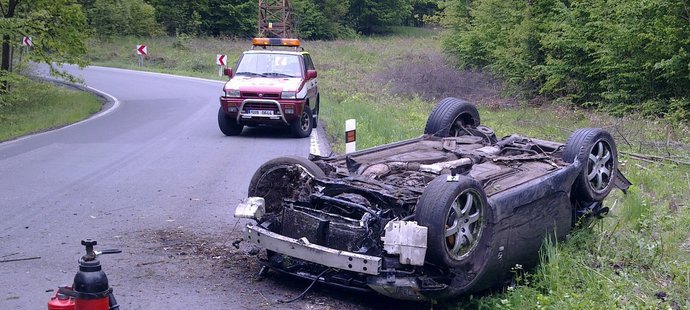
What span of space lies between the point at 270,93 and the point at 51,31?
427 inches

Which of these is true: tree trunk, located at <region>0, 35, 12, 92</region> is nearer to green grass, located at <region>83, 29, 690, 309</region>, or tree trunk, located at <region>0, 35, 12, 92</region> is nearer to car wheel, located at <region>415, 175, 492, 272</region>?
green grass, located at <region>83, 29, 690, 309</region>

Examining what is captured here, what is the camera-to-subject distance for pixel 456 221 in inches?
224

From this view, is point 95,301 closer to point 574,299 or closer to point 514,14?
point 574,299

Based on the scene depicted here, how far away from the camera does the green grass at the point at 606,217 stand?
5.94 m

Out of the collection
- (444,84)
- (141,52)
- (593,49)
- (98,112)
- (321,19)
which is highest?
(593,49)

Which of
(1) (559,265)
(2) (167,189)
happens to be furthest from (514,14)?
(1) (559,265)

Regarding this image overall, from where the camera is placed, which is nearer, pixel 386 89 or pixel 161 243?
pixel 161 243

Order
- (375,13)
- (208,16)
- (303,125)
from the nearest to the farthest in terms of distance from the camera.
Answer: (303,125)
(208,16)
(375,13)

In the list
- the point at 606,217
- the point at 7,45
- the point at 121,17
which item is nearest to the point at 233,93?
the point at 606,217

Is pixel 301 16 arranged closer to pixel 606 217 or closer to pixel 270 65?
pixel 270 65

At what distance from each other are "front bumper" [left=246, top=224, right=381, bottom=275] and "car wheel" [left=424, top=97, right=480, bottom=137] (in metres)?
3.10

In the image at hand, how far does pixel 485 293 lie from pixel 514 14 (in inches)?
790

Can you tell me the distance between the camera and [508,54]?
995 inches

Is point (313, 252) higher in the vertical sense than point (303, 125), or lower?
higher
